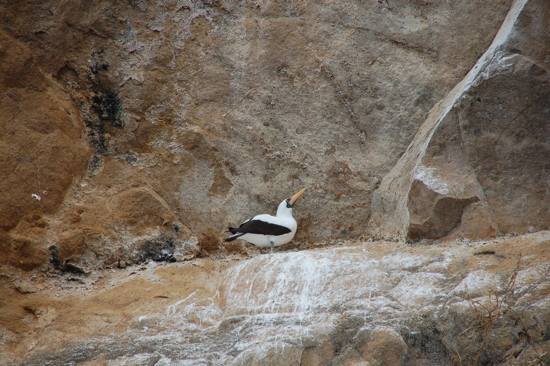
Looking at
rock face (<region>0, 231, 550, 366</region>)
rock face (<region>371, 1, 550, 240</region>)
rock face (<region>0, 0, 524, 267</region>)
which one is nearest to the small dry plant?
rock face (<region>0, 231, 550, 366</region>)

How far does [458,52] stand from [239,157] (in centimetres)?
300

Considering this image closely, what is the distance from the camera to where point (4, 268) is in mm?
4699

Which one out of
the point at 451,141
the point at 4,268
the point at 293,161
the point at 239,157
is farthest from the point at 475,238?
the point at 4,268

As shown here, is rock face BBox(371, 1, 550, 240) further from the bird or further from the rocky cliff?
the bird

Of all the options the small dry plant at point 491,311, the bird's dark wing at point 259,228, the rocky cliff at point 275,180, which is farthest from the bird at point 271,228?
the small dry plant at point 491,311

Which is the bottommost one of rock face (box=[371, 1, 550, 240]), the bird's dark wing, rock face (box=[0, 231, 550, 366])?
rock face (box=[0, 231, 550, 366])

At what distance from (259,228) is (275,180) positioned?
758 millimetres

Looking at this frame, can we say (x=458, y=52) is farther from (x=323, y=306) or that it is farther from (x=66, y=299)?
(x=66, y=299)

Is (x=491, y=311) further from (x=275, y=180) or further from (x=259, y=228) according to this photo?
(x=275, y=180)

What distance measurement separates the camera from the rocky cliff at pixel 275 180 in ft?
12.5

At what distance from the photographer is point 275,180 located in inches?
233

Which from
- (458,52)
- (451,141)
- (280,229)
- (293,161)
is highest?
(458,52)

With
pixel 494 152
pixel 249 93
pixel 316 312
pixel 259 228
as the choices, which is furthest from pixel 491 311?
pixel 249 93

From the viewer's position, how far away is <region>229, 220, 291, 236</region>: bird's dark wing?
Result: 5363mm
